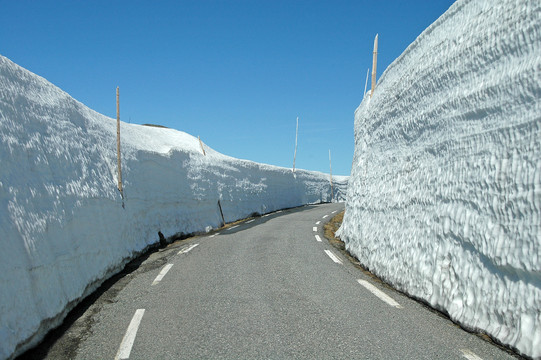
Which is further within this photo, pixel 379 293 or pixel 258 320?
pixel 379 293

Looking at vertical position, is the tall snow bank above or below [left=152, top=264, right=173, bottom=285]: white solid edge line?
above

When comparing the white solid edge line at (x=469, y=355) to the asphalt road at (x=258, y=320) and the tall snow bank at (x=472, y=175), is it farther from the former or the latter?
the tall snow bank at (x=472, y=175)

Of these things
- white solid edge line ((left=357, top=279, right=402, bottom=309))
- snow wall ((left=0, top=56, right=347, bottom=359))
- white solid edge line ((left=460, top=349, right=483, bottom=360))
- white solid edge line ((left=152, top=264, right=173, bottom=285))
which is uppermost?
snow wall ((left=0, top=56, right=347, bottom=359))

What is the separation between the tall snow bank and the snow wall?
4.83 metres

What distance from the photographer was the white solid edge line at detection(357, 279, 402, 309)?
5642 millimetres

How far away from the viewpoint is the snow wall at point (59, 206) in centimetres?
445

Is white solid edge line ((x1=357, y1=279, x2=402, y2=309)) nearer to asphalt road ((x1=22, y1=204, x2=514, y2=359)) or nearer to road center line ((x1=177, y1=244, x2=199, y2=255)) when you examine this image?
asphalt road ((x1=22, y1=204, x2=514, y2=359))

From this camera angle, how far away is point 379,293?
20.4 ft

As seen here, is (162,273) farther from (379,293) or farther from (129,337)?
(379,293)

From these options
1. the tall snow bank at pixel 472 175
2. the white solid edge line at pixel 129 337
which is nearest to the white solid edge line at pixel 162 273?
the white solid edge line at pixel 129 337

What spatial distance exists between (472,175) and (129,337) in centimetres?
450

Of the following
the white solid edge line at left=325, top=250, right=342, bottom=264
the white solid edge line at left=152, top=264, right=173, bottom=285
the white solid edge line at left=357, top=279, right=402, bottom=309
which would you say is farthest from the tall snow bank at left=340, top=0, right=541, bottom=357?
the white solid edge line at left=152, top=264, right=173, bottom=285

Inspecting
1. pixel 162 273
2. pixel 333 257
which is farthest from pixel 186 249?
pixel 333 257

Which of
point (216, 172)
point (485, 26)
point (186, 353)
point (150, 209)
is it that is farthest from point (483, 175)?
point (216, 172)
